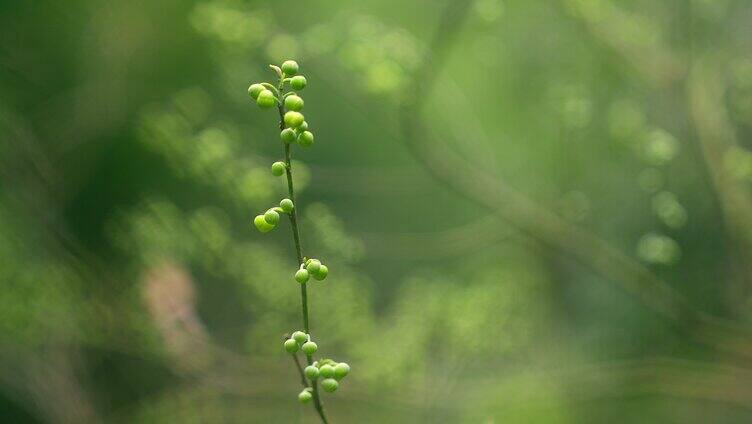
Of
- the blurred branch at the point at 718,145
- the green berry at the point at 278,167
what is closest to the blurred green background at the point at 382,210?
the blurred branch at the point at 718,145

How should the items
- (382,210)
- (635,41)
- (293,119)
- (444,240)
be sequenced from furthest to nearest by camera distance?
1. (382,210)
2. (444,240)
3. (635,41)
4. (293,119)

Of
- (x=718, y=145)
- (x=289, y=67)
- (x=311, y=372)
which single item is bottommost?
(x=311, y=372)

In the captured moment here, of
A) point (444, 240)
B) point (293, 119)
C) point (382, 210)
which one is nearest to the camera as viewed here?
point (293, 119)

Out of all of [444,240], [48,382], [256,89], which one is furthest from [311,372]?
[48,382]

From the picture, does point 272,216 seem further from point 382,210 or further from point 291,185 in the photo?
point 382,210

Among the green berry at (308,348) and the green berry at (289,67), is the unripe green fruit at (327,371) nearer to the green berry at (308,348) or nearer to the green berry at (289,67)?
the green berry at (308,348)

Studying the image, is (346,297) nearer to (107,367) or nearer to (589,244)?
(589,244)

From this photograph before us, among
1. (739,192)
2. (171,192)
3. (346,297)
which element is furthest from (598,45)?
(171,192)
